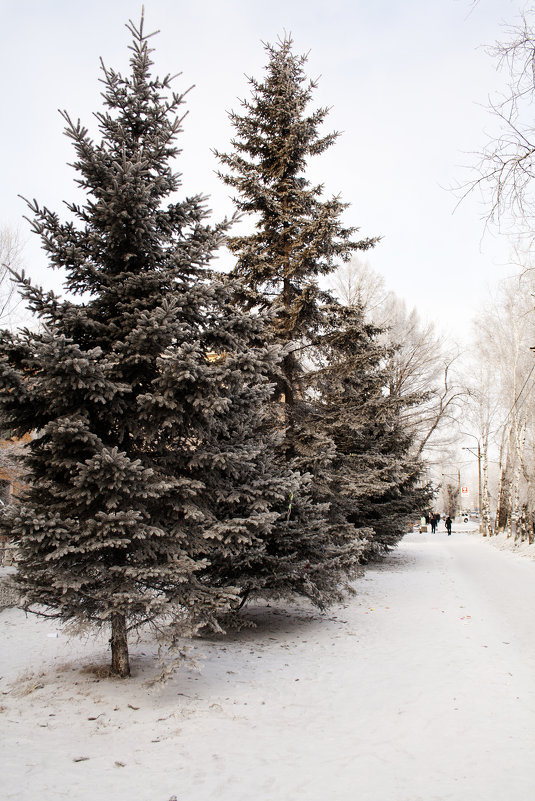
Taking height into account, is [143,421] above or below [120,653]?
above

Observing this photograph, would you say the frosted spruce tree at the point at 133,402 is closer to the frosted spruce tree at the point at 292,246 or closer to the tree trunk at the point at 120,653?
the tree trunk at the point at 120,653

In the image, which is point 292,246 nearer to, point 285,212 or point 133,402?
point 285,212

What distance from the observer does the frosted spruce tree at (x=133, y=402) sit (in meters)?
4.49

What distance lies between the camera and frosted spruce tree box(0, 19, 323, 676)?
4492mm

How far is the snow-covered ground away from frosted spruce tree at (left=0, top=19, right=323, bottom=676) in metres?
0.80

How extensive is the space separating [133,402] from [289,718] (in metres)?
3.43

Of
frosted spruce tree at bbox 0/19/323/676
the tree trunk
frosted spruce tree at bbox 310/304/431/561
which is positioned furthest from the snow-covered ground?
frosted spruce tree at bbox 310/304/431/561

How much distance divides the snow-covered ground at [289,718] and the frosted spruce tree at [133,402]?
31.4 inches

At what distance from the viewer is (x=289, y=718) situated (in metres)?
4.42

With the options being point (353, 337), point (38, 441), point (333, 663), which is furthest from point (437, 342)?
point (38, 441)

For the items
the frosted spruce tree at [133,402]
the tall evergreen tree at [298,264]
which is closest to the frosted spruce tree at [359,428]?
the tall evergreen tree at [298,264]

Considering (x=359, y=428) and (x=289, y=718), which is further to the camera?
(x=359, y=428)

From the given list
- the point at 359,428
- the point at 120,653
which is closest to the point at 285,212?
the point at 359,428

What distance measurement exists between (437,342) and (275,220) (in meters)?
14.7
